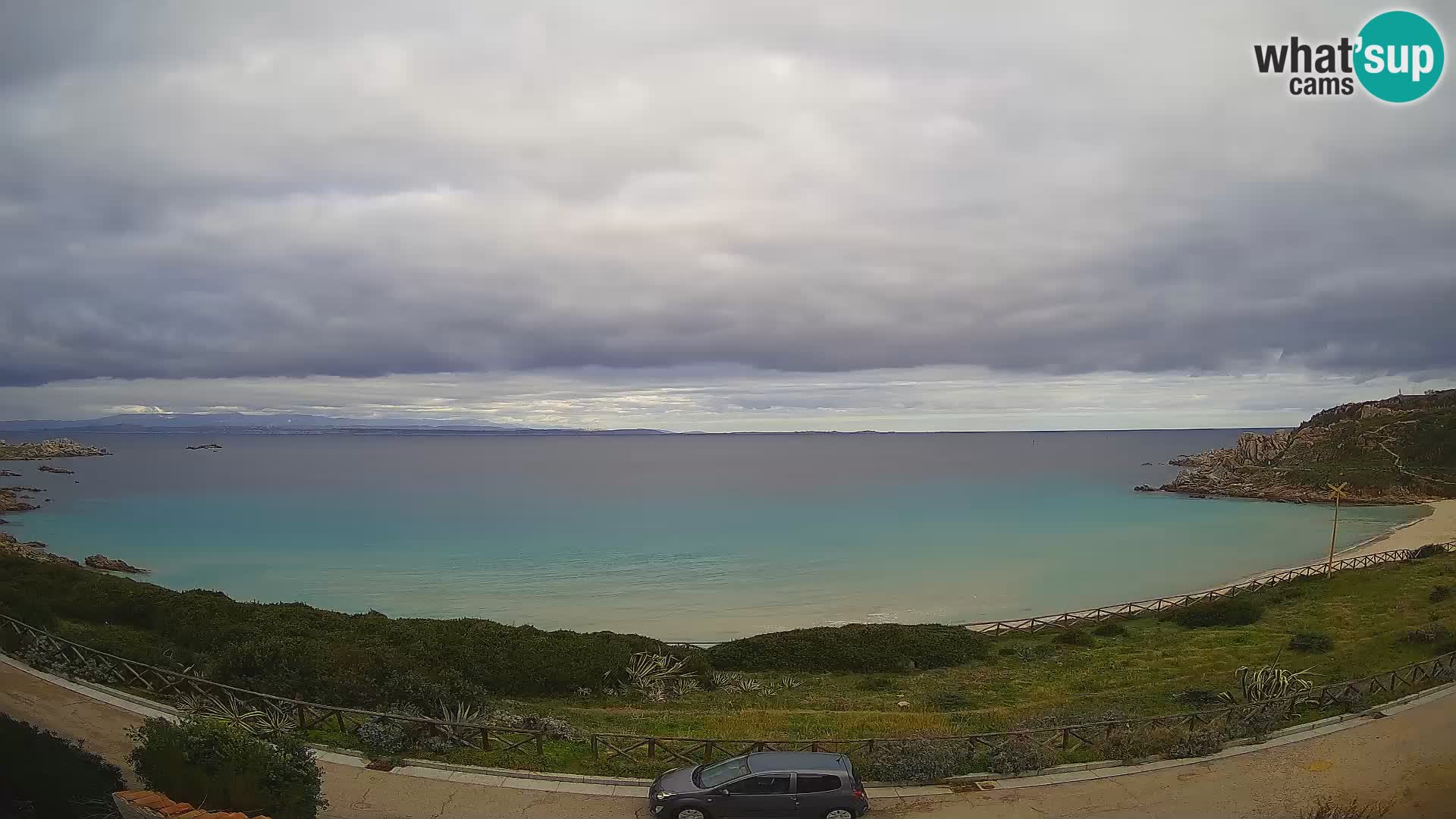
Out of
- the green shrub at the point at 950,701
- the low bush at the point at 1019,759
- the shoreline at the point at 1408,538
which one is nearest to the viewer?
the low bush at the point at 1019,759

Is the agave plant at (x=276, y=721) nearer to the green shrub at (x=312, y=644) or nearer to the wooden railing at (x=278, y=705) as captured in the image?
the wooden railing at (x=278, y=705)

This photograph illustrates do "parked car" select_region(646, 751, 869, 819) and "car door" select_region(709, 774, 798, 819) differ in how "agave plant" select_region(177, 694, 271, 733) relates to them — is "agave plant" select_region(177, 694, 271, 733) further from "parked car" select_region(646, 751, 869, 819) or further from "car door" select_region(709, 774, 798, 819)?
"car door" select_region(709, 774, 798, 819)

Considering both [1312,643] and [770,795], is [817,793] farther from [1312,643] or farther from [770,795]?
[1312,643]

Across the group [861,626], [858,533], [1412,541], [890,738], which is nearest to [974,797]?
[890,738]

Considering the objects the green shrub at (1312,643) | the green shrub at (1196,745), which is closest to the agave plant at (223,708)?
the green shrub at (1196,745)

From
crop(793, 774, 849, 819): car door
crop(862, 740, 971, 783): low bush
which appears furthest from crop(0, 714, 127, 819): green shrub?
crop(862, 740, 971, 783): low bush

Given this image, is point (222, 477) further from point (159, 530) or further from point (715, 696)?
point (715, 696)

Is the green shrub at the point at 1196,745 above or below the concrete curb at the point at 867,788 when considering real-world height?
above
